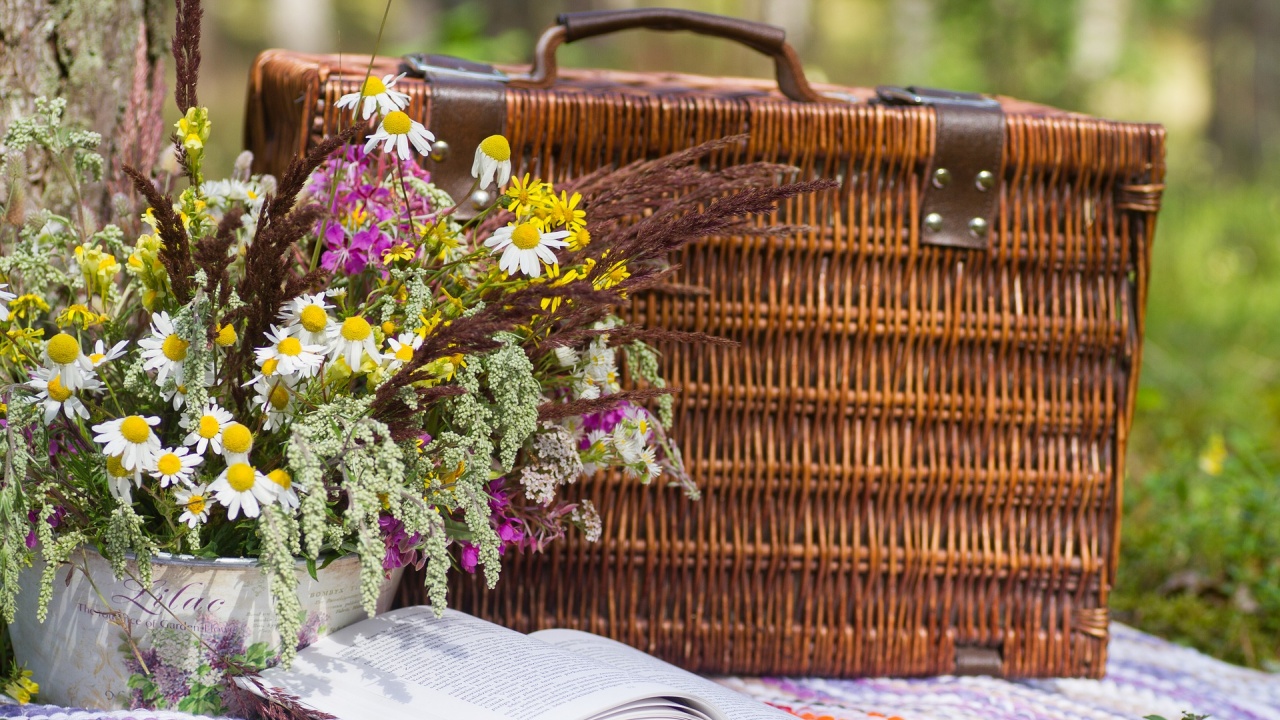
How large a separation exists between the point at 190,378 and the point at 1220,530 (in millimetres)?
1878

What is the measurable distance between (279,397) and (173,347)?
0.09 metres

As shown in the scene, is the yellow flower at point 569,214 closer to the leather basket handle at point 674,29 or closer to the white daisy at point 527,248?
the white daisy at point 527,248

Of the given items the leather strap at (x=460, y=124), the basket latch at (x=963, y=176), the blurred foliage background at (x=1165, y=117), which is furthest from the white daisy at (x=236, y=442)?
the blurred foliage background at (x=1165, y=117)

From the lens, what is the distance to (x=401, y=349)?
881mm

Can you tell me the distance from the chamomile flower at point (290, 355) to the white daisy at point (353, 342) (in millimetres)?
15

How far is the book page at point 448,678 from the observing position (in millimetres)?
890

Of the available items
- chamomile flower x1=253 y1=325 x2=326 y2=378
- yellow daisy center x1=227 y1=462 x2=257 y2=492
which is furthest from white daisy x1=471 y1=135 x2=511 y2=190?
yellow daisy center x1=227 y1=462 x2=257 y2=492

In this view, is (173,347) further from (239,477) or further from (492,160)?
(492,160)

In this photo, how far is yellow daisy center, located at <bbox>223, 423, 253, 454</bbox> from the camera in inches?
32.4

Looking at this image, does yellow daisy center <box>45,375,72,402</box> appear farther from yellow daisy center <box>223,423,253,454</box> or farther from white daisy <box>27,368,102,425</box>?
yellow daisy center <box>223,423,253,454</box>

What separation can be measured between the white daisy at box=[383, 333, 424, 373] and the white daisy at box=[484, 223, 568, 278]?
0.34 ft

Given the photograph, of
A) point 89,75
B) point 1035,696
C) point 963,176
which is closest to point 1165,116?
point 963,176

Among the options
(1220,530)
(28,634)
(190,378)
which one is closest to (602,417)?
(190,378)

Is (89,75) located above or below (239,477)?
above
